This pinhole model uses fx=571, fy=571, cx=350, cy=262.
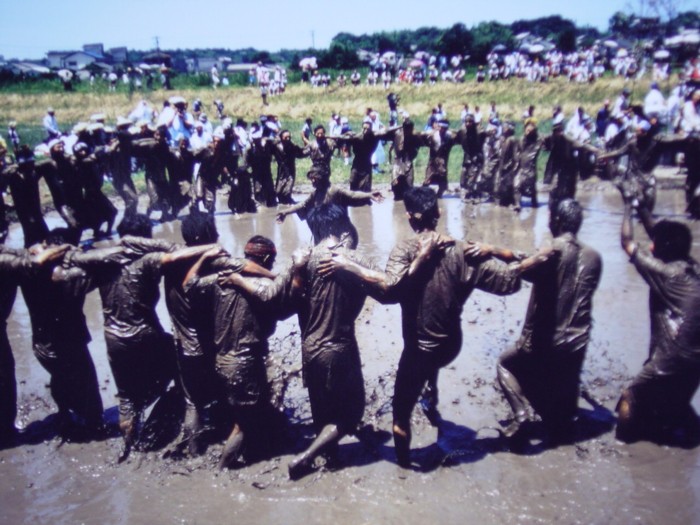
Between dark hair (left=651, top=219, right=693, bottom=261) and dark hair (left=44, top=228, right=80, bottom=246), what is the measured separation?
4628mm

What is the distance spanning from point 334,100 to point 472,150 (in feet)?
74.0

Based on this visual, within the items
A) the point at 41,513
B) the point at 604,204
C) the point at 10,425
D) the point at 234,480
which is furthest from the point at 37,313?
the point at 604,204

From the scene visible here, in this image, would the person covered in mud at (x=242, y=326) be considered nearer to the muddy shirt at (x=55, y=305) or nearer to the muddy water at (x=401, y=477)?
the muddy water at (x=401, y=477)

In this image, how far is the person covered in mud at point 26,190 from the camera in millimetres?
9523

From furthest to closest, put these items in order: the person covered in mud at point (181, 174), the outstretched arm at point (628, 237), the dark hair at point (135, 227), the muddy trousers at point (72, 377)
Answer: the person covered in mud at point (181, 174) < the muddy trousers at point (72, 377) < the dark hair at point (135, 227) < the outstretched arm at point (628, 237)

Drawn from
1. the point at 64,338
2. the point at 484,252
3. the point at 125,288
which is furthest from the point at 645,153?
the point at 64,338

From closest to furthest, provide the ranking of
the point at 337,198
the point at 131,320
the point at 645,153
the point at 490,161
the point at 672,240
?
the point at 672,240 → the point at 131,320 → the point at 337,198 → the point at 645,153 → the point at 490,161

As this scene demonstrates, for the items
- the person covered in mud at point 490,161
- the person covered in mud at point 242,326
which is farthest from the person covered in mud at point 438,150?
the person covered in mud at point 242,326

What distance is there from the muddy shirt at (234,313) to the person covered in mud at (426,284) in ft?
2.16

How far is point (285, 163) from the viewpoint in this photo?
43.3 ft

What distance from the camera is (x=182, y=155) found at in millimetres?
12336

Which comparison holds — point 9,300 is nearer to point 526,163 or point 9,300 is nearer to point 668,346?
point 668,346

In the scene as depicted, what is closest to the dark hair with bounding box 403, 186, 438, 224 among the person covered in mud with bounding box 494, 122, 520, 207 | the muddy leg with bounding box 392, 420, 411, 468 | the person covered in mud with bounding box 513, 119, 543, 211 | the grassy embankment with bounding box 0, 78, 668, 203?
the muddy leg with bounding box 392, 420, 411, 468

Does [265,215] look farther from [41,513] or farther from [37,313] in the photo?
[41,513]
